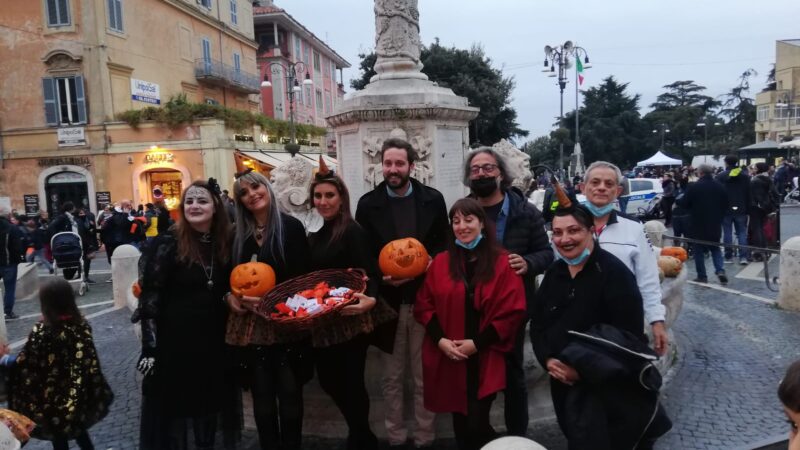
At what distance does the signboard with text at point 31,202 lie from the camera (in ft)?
77.5

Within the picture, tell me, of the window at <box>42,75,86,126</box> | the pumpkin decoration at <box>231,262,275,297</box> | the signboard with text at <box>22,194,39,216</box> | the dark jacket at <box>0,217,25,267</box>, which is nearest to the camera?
the pumpkin decoration at <box>231,262,275,297</box>

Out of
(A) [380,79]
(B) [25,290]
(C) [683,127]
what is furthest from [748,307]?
(C) [683,127]

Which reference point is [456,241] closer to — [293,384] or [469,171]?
[469,171]

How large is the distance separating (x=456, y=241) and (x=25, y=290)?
11.3 m

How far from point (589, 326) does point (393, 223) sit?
1.57 metres

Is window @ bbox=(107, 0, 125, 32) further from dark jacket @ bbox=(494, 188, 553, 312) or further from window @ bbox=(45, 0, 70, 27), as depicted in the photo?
dark jacket @ bbox=(494, 188, 553, 312)

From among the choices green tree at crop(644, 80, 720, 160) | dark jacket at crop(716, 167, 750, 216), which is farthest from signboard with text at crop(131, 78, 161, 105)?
green tree at crop(644, 80, 720, 160)

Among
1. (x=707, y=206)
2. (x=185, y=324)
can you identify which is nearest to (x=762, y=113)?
(x=707, y=206)

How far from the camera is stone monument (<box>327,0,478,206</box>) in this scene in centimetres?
642

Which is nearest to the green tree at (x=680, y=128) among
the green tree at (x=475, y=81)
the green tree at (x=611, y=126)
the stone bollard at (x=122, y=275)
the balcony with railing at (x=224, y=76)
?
the green tree at (x=611, y=126)

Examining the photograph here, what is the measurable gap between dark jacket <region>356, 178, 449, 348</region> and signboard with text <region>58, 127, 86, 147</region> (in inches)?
925

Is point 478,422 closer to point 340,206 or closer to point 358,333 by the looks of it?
point 358,333

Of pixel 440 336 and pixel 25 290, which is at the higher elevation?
pixel 440 336

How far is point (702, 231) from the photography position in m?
9.95
